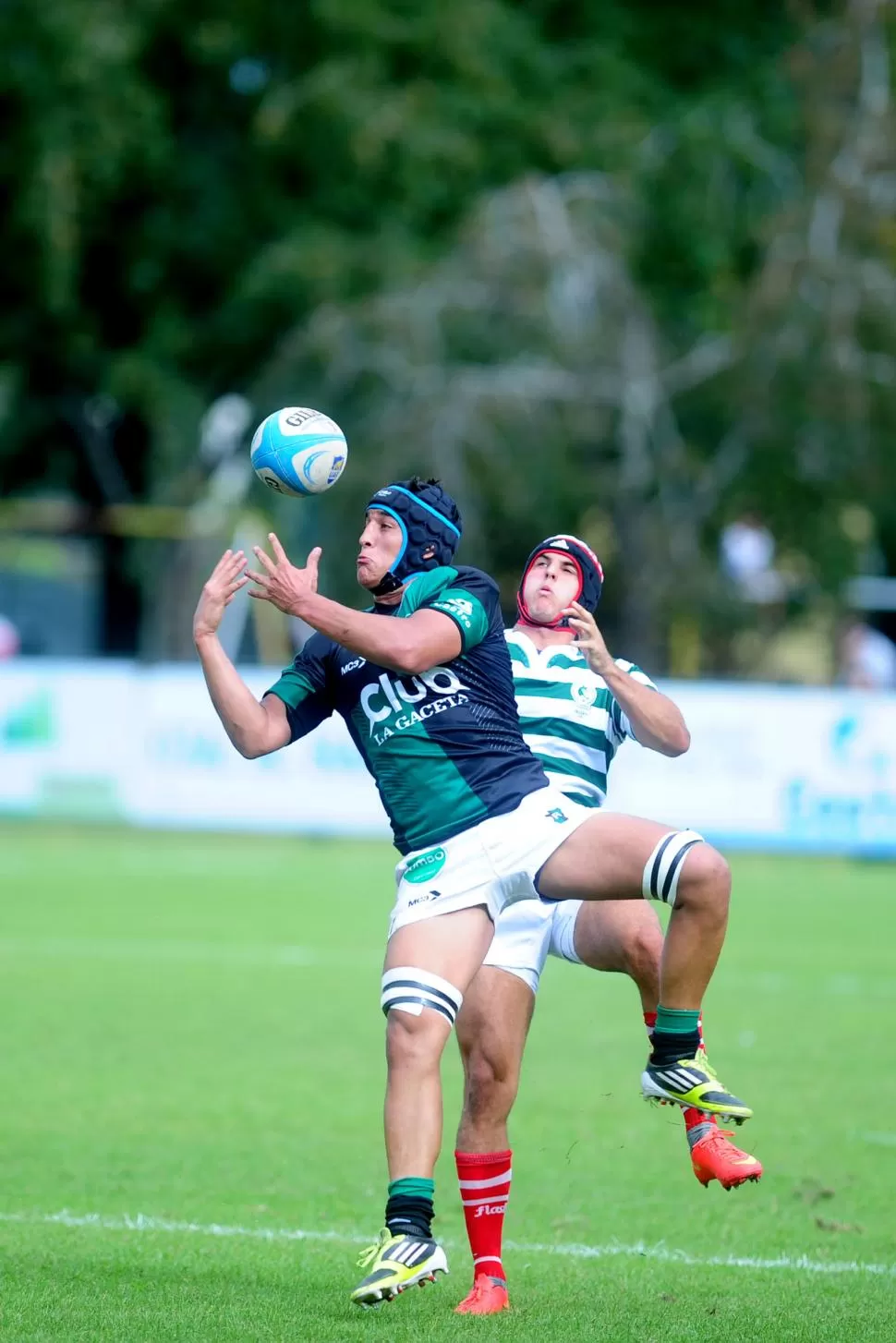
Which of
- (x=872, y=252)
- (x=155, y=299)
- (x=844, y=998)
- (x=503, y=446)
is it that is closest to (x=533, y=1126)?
(x=844, y=998)

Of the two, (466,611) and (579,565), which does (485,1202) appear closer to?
(466,611)

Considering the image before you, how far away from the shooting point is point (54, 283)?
26656 millimetres

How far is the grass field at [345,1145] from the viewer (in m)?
5.96

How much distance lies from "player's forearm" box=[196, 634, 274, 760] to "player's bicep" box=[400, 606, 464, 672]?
555mm

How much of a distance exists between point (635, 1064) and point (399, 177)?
1948 cm

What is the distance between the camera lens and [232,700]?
617 centimetres

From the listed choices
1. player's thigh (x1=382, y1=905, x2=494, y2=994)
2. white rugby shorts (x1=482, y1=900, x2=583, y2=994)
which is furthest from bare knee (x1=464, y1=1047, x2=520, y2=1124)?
player's thigh (x1=382, y1=905, x2=494, y2=994)

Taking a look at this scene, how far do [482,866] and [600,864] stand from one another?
1.19 ft

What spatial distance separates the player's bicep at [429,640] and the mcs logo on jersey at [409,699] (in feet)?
0.49

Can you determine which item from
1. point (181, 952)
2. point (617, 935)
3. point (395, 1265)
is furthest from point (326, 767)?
point (395, 1265)

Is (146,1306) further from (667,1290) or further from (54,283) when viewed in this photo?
(54,283)

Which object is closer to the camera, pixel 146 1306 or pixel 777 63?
pixel 146 1306

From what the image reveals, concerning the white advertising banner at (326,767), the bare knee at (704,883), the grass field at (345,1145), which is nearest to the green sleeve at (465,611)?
the bare knee at (704,883)

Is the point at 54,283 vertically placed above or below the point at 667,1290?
above
